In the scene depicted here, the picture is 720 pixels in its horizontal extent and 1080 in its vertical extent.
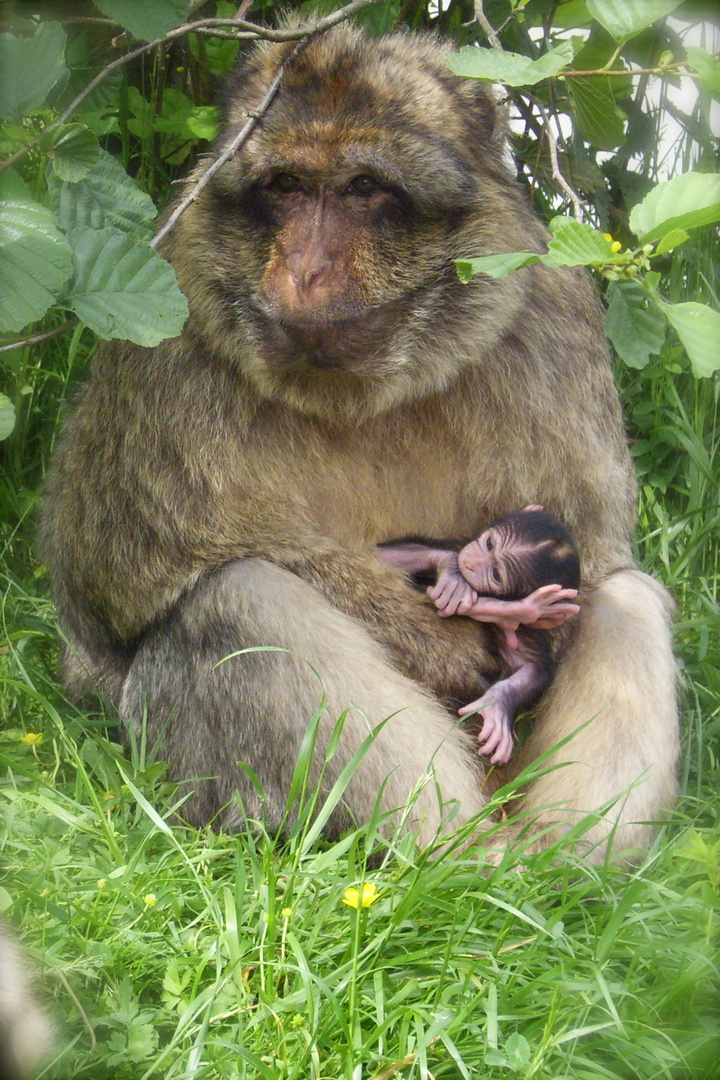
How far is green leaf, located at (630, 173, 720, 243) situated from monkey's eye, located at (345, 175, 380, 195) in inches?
33.8

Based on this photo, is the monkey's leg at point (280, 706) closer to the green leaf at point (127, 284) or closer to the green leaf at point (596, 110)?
the green leaf at point (127, 284)

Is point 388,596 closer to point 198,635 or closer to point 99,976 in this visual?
point 198,635

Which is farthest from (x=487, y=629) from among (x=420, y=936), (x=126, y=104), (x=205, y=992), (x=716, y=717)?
(x=126, y=104)

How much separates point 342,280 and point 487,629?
1.24m

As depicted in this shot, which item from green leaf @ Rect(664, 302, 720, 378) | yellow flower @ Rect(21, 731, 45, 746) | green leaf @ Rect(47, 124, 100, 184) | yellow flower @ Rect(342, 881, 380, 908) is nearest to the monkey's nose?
green leaf @ Rect(47, 124, 100, 184)

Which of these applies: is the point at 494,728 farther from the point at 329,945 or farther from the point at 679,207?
the point at 679,207

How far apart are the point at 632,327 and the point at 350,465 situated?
107 cm

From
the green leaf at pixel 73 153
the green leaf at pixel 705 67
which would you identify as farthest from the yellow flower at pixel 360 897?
the green leaf at pixel 705 67

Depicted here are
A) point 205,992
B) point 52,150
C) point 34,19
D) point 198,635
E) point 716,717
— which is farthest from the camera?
point 716,717

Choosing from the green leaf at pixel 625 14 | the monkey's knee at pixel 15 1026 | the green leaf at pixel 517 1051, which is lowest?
the green leaf at pixel 517 1051

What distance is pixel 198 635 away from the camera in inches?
134

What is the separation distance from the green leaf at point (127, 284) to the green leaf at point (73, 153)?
5.1 inches

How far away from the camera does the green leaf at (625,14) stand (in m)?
2.55

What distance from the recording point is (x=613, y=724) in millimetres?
3449
